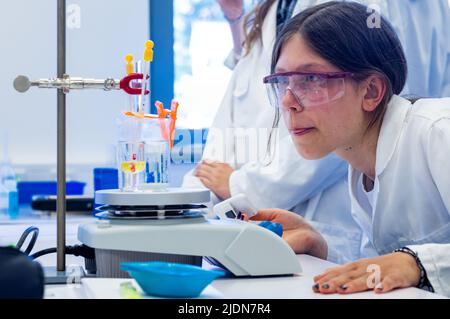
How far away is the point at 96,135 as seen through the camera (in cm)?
223

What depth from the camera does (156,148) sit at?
1.17m

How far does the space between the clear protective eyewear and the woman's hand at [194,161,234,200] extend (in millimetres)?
357

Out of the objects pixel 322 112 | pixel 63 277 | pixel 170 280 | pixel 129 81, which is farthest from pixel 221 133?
pixel 170 280

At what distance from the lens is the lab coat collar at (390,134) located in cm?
143

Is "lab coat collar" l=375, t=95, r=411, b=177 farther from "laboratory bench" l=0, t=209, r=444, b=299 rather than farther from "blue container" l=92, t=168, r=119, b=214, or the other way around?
"blue container" l=92, t=168, r=119, b=214

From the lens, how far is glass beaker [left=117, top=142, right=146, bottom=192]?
1.16 metres

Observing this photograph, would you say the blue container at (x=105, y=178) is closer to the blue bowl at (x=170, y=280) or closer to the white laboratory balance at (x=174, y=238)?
the white laboratory balance at (x=174, y=238)

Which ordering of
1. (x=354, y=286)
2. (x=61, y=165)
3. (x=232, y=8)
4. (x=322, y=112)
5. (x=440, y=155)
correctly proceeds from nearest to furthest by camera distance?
(x=354, y=286) < (x=61, y=165) < (x=440, y=155) < (x=322, y=112) < (x=232, y=8)

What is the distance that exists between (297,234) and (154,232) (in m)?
0.49

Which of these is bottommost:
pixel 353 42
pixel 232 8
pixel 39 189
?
pixel 39 189

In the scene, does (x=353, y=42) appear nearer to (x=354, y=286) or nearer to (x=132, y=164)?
(x=132, y=164)
